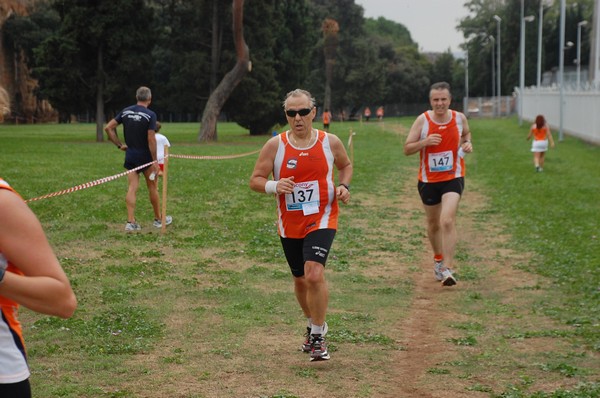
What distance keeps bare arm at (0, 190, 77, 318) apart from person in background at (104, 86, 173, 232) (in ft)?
34.6

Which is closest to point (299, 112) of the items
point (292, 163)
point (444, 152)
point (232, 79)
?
point (292, 163)

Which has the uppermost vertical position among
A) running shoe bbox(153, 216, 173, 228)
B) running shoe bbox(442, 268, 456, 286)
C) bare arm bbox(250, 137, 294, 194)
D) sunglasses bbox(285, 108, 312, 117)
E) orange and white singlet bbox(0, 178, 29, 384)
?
sunglasses bbox(285, 108, 312, 117)

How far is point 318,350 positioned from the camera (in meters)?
6.93

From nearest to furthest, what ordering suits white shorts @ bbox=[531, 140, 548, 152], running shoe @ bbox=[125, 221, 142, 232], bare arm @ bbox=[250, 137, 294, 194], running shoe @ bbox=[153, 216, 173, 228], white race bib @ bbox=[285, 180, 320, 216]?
white race bib @ bbox=[285, 180, 320, 216] < bare arm @ bbox=[250, 137, 294, 194] < running shoe @ bbox=[125, 221, 142, 232] < running shoe @ bbox=[153, 216, 173, 228] < white shorts @ bbox=[531, 140, 548, 152]

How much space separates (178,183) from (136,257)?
8765 millimetres

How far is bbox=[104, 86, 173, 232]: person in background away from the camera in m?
13.3

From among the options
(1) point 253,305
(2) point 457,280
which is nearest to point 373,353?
(1) point 253,305

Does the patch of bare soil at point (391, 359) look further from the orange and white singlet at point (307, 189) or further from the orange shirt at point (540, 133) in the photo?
the orange shirt at point (540, 133)

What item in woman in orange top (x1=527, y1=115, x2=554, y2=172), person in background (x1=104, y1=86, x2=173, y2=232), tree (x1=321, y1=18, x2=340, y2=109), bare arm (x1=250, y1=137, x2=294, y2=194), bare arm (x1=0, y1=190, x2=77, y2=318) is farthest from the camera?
tree (x1=321, y1=18, x2=340, y2=109)

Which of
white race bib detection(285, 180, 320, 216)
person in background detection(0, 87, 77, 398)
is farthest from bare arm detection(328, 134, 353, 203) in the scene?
person in background detection(0, 87, 77, 398)

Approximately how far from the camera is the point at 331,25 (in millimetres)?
76500

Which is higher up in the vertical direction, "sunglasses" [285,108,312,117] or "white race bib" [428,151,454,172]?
"sunglasses" [285,108,312,117]

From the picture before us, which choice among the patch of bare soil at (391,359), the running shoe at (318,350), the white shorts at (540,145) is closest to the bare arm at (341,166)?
the running shoe at (318,350)

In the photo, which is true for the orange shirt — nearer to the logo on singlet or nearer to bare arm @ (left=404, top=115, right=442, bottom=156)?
bare arm @ (left=404, top=115, right=442, bottom=156)
